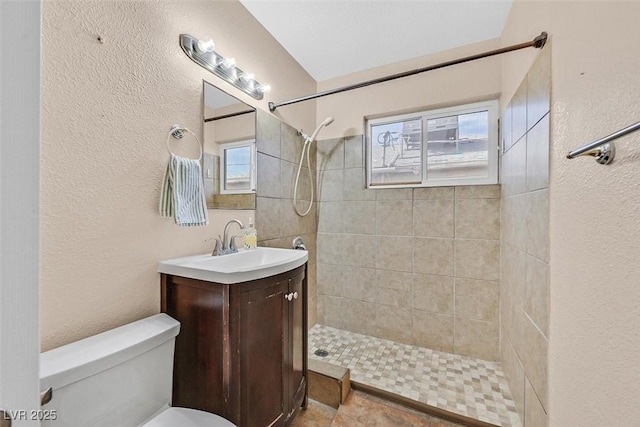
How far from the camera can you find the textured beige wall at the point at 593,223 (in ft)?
2.06

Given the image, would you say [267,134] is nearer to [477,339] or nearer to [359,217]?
[359,217]

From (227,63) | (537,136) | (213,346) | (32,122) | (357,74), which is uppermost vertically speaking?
(357,74)

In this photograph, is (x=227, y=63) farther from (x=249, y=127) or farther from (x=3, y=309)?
(x=3, y=309)

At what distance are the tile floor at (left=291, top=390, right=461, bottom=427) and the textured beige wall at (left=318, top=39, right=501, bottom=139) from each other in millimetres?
2054

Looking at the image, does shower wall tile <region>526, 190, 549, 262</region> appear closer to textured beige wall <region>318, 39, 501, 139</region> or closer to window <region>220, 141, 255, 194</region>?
textured beige wall <region>318, 39, 501, 139</region>

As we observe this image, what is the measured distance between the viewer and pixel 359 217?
90.8 inches

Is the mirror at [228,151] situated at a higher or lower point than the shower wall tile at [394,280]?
higher

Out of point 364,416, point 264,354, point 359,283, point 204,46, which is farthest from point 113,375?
point 359,283

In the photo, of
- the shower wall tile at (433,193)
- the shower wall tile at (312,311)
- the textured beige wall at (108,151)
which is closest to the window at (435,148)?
the shower wall tile at (433,193)

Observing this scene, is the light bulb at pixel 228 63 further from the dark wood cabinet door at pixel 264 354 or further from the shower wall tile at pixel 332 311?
the shower wall tile at pixel 332 311

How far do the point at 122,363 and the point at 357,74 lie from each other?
256cm

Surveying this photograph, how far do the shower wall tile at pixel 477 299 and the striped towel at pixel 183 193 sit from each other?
1.91 meters

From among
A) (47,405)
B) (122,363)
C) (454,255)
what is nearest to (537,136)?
(454,255)

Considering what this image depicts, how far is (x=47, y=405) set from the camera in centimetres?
70
